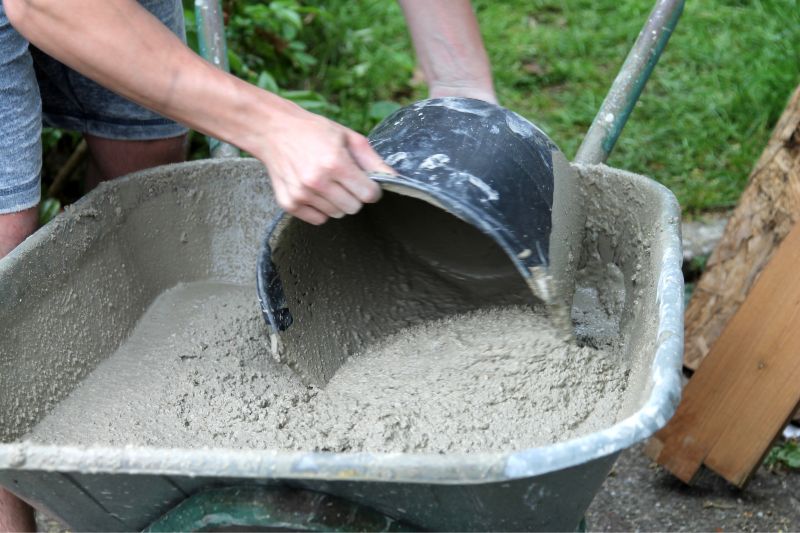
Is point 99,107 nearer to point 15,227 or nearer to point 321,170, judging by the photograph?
point 15,227

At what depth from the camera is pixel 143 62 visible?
3.95 ft

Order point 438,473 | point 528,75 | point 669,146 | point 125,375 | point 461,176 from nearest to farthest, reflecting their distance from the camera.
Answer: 1. point 438,473
2. point 461,176
3. point 125,375
4. point 669,146
5. point 528,75

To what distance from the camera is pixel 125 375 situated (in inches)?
62.2

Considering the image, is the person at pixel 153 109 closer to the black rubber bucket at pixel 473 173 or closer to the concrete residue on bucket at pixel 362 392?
the black rubber bucket at pixel 473 173

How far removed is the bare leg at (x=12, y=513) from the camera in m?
1.45

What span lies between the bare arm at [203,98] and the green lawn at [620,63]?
159 cm

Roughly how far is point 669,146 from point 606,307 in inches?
56.6

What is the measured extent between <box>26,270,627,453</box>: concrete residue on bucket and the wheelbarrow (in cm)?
6

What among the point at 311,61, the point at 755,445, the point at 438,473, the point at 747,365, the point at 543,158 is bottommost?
the point at 311,61

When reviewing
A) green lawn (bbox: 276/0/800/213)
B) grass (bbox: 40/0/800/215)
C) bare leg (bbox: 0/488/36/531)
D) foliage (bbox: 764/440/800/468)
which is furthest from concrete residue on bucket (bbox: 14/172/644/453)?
green lawn (bbox: 276/0/800/213)

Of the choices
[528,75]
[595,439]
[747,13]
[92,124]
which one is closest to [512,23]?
[528,75]

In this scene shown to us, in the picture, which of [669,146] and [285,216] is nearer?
[285,216]

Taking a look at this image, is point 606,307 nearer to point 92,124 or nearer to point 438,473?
point 438,473

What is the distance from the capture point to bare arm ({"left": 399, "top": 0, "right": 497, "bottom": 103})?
1657 millimetres
